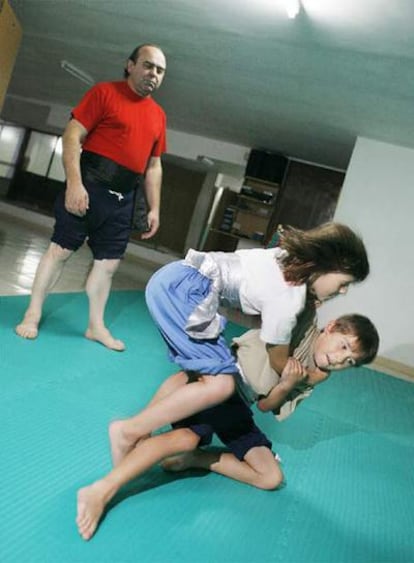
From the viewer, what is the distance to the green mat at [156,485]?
3.77 feet

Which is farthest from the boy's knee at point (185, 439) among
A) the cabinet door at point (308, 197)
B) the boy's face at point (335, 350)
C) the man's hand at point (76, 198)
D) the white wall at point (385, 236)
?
the cabinet door at point (308, 197)

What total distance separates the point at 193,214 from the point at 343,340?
850cm

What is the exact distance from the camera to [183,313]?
1.39m

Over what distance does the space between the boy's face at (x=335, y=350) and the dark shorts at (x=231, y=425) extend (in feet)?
0.97

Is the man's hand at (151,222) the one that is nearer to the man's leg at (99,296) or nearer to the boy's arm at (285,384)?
the man's leg at (99,296)

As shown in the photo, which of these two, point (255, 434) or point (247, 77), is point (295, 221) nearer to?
point (247, 77)

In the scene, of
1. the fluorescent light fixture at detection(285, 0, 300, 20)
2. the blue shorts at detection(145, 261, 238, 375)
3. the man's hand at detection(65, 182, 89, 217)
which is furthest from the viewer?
the fluorescent light fixture at detection(285, 0, 300, 20)

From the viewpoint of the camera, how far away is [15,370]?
1.90 m

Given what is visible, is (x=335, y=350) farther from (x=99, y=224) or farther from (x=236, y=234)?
(x=236, y=234)

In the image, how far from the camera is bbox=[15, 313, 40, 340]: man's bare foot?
91.0 inches

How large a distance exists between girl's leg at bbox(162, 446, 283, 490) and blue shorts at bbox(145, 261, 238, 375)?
1.26 feet

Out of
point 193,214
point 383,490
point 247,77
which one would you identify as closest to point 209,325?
point 383,490

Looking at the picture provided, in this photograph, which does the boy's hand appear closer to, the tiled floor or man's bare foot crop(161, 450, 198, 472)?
man's bare foot crop(161, 450, 198, 472)

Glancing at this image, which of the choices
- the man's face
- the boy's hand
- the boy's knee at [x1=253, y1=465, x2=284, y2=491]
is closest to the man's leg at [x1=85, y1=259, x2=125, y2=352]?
the man's face
